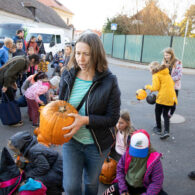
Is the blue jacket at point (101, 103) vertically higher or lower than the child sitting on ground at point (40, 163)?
higher

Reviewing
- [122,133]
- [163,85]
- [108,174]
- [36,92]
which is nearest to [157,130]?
[163,85]

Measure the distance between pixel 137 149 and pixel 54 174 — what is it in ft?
3.95

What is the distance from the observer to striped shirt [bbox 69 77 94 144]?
1.97 meters

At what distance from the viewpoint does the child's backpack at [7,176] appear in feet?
7.28

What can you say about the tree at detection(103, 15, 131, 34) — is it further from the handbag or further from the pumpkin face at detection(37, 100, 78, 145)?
the pumpkin face at detection(37, 100, 78, 145)

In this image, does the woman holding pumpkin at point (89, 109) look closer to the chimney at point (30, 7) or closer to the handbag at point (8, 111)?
the handbag at point (8, 111)

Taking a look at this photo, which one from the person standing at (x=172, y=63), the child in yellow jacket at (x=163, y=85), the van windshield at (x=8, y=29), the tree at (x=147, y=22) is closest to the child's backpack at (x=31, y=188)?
the child in yellow jacket at (x=163, y=85)

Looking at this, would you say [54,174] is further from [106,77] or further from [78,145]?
[106,77]

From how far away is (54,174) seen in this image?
2.84 metres

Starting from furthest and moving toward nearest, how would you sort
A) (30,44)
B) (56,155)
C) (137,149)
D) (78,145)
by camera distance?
(30,44)
(56,155)
(137,149)
(78,145)

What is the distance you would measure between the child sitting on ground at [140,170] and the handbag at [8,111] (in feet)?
10.3

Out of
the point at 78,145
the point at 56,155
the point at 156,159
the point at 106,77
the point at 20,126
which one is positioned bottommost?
the point at 20,126

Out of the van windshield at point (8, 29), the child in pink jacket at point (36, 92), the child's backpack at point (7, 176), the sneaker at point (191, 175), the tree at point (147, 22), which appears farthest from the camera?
the tree at point (147, 22)

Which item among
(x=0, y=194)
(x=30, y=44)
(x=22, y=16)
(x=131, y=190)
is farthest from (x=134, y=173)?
(x=22, y=16)
